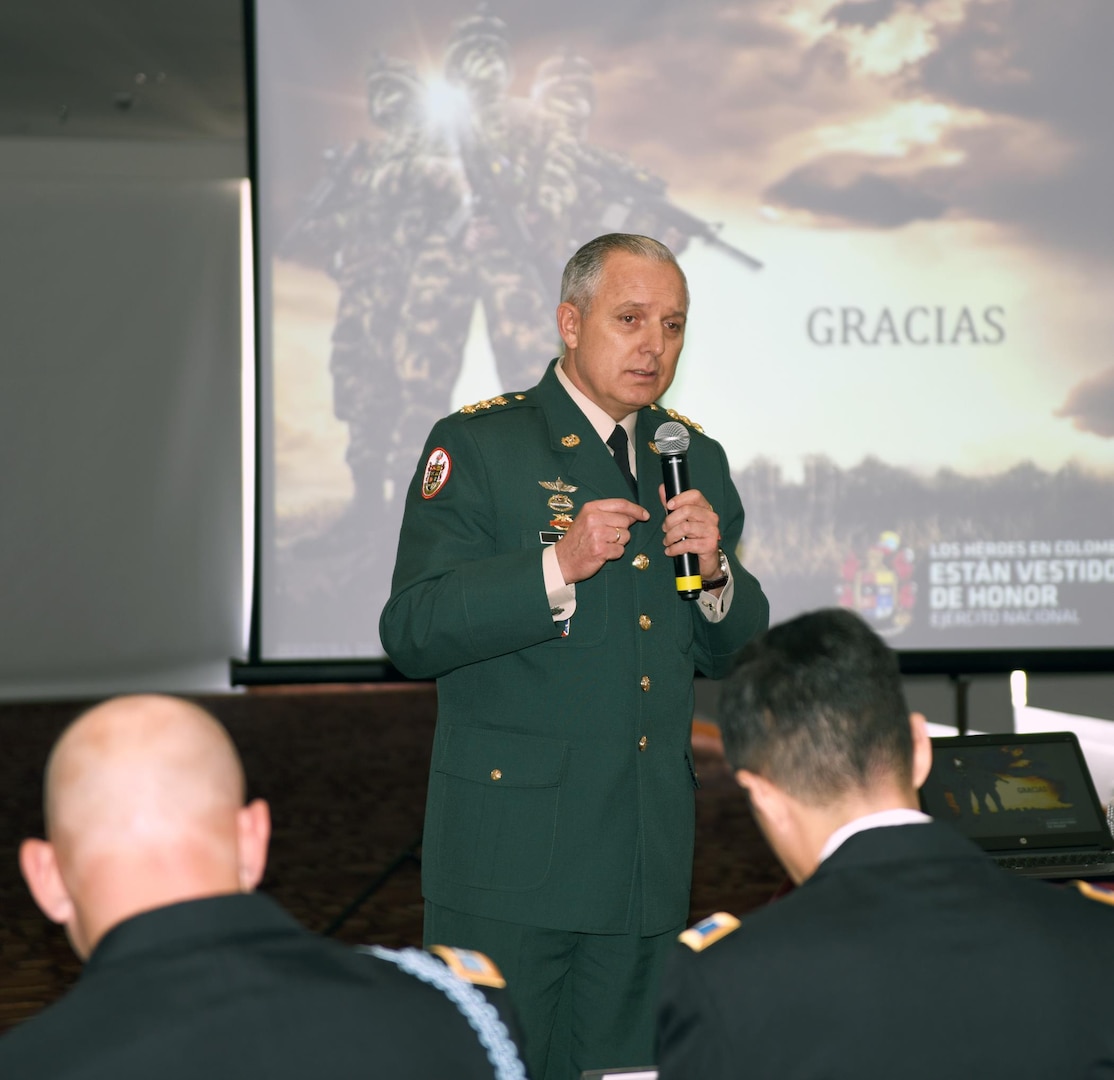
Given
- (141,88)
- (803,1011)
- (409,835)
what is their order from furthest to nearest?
(141,88) < (409,835) < (803,1011)

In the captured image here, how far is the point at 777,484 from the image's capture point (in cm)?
352

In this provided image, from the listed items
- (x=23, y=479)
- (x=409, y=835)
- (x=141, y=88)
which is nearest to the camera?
Answer: (x=409, y=835)

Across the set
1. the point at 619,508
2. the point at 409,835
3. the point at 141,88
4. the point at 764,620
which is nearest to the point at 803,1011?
the point at 619,508

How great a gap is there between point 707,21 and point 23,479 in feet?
26.4

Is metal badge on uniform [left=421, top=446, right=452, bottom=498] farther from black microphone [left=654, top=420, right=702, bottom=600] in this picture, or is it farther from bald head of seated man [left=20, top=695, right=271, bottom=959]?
bald head of seated man [left=20, top=695, right=271, bottom=959]

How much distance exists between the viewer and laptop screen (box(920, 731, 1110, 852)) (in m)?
2.07

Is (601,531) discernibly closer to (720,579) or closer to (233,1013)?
(720,579)

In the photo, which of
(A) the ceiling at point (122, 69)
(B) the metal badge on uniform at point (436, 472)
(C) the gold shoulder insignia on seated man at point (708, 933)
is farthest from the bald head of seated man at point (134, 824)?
(A) the ceiling at point (122, 69)

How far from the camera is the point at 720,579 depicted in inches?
76.1

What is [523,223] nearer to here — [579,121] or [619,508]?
[579,121]

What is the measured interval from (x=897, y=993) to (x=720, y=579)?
102cm

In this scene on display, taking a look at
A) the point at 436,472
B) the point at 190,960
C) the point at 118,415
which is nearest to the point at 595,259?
the point at 436,472

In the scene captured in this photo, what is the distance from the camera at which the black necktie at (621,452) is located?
207 centimetres

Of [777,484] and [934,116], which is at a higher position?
[934,116]
